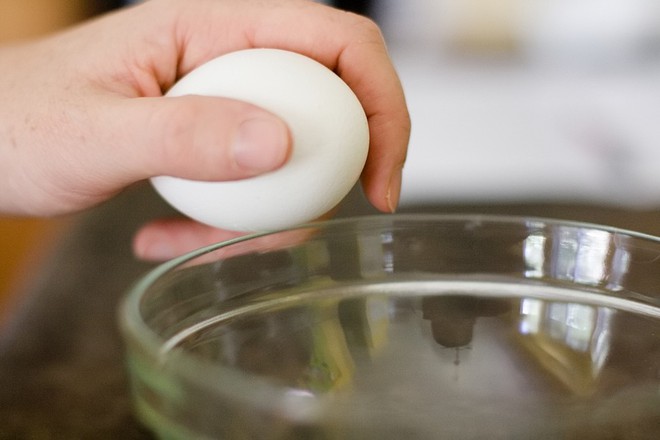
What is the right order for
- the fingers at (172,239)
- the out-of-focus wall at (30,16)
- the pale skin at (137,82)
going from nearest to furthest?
the pale skin at (137,82) → the fingers at (172,239) → the out-of-focus wall at (30,16)

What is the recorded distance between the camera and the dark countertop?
0.76 metres

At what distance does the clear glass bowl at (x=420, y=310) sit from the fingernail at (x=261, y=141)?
0.08m

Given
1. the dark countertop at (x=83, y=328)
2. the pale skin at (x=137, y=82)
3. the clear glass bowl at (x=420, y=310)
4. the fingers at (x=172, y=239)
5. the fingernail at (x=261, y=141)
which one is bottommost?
the dark countertop at (x=83, y=328)

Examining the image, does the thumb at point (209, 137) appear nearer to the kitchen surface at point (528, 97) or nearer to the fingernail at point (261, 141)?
the fingernail at point (261, 141)

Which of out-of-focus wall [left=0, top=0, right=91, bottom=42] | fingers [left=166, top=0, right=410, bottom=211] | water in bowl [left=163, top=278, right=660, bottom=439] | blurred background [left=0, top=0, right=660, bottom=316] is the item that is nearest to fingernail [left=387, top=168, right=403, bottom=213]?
fingers [left=166, top=0, right=410, bottom=211]

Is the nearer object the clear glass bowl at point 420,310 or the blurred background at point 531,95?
the clear glass bowl at point 420,310

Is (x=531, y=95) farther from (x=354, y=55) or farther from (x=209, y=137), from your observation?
(x=209, y=137)

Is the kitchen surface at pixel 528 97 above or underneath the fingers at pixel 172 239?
underneath

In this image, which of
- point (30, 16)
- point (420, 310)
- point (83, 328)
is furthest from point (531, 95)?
point (420, 310)

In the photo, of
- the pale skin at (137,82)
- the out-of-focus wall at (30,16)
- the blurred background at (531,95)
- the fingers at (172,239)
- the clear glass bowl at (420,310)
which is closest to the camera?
the clear glass bowl at (420,310)

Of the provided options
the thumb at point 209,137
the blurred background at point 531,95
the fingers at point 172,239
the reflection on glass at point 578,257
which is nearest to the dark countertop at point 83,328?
the fingers at point 172,239

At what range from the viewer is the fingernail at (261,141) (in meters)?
0.59

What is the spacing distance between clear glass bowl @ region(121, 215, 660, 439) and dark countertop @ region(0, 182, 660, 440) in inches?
7.2

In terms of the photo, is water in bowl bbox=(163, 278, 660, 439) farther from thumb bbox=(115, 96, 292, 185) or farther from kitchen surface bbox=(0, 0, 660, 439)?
kitchen surface bbox=(0, 0, 660, 439)
